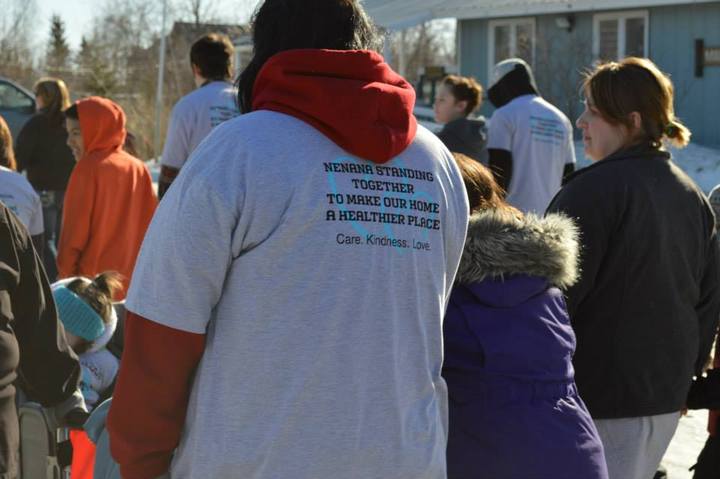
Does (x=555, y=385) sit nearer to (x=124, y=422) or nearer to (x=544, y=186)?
(x=124, y=422)

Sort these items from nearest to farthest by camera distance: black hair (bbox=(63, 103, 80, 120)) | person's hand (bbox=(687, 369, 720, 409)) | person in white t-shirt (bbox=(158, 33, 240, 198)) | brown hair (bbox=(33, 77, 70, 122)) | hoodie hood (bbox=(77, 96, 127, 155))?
person's hand (bbox=(687, 369, 720, 409)), hoodie hood (bbox=(77, 96, 127, 155)), black hair (bbox=(63, 103, 80, 120)), person in white t-shirt (bbox=(158, 33, 240, 198)), brown hair (bbox=(33, 77, 70, 122))

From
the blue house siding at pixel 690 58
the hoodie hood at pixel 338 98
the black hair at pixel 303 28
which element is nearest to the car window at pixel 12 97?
the blue house siding at pixel 690 58

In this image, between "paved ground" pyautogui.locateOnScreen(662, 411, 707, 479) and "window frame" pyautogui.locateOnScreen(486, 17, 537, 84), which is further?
"window frame" pyautogui.locateOnScreen(486, 17, 537, 84)

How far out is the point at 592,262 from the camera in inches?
143

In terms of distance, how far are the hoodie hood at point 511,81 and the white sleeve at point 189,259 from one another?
548 centimetres

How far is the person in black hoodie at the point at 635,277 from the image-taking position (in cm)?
367

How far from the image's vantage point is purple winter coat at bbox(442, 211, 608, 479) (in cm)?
282

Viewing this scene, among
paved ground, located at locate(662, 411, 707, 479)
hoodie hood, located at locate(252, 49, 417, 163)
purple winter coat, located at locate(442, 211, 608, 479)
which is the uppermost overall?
hoodie hood, located at locate(252, 49, 417, 163)

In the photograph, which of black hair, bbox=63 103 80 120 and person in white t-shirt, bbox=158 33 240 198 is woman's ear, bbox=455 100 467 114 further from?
black hair, bbox=63 103 80 120

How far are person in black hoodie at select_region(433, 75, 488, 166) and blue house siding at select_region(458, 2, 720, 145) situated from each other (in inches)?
603

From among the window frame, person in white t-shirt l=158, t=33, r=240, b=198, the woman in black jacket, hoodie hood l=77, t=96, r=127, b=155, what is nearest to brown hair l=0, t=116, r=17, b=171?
hoodie hood l=77, t=96, r=127, b=155

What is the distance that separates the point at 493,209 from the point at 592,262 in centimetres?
68

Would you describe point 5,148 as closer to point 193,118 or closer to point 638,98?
point 193,118

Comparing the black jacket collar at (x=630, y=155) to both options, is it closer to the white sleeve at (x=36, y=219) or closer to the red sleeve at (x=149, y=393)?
the red sleeve at (x=149, y=393)
